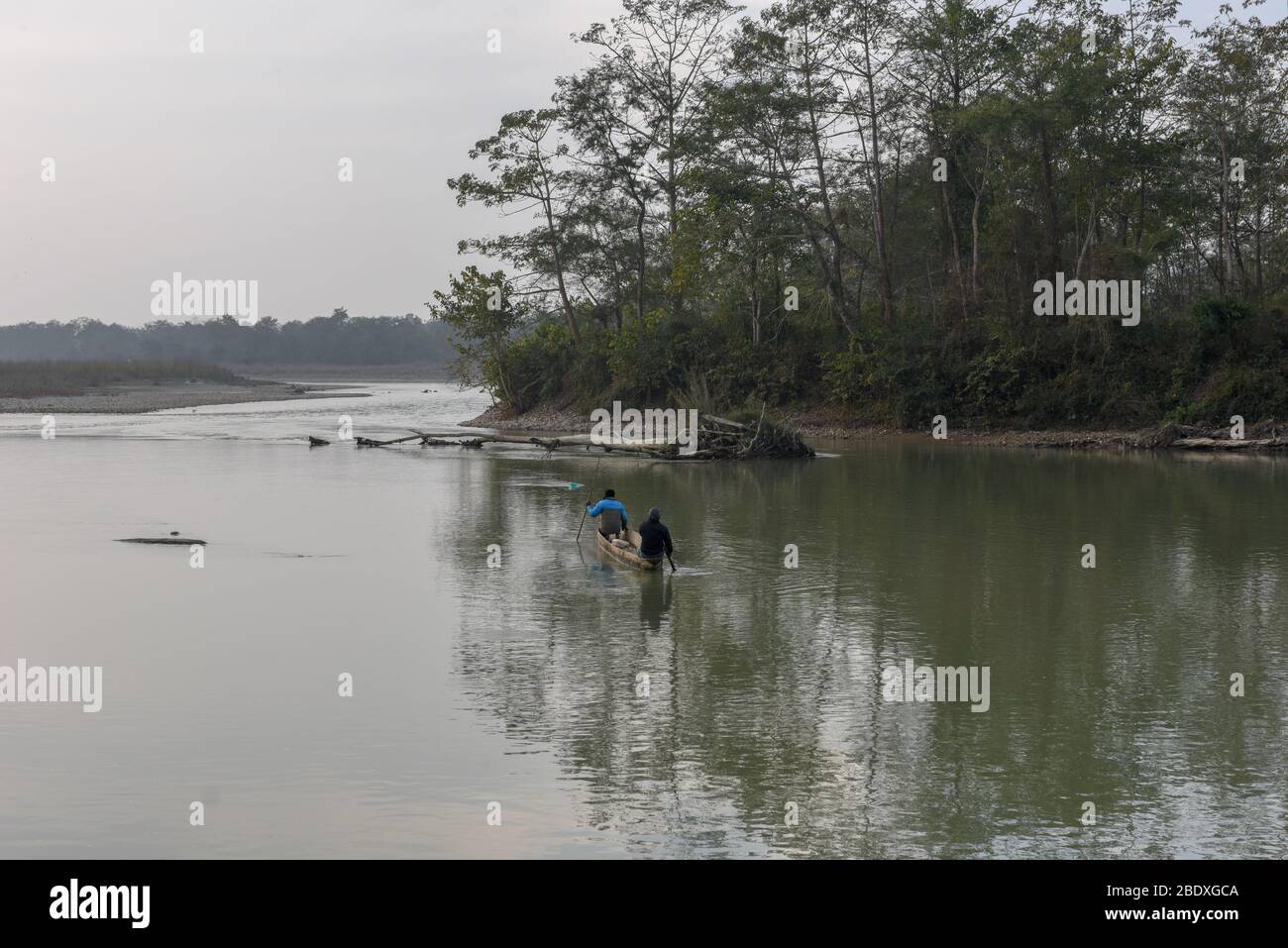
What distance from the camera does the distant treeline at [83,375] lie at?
91581 mm

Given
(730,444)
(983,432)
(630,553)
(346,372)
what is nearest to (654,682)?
(630,553)

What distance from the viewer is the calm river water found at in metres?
9.06

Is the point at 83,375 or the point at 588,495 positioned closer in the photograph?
the point at 588,495

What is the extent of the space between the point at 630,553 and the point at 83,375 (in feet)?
299

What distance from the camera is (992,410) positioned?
47750 millimetres

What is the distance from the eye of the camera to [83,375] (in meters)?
99.6

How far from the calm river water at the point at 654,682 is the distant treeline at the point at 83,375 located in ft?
230

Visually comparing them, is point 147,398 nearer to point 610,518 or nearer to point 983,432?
point 983,432

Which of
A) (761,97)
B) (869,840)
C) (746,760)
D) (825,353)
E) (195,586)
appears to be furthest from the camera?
(825,353)

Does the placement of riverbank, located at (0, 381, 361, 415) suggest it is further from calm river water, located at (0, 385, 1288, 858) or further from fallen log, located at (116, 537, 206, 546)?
fallen log, located at (116, 537, 206, 546)

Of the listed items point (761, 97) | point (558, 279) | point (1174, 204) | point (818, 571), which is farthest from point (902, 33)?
point (818, 571)
